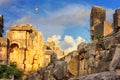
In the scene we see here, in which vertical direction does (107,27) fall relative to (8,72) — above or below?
above

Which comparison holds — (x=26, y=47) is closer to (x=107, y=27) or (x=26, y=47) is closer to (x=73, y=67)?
(x=107, y=27)

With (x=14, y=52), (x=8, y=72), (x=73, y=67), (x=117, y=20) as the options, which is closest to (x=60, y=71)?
(x=73, y=67)

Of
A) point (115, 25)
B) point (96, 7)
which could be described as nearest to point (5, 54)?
point (96, 7)

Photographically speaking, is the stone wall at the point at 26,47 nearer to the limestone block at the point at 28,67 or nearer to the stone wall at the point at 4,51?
the limestone block at the point at 28,67

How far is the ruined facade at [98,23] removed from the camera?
61.8 feet

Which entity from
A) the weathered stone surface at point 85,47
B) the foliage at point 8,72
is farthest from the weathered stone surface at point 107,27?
the foliage at point 8,72

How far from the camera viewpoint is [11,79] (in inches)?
2224

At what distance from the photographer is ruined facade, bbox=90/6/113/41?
18.8 m

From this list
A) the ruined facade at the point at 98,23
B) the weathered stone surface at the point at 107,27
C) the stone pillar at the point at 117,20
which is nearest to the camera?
the stone pillar at the point at 117,20

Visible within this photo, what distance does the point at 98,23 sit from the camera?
64.0 ft

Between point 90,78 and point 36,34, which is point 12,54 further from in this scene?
point 90,78

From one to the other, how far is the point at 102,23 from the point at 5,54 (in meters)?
47.2

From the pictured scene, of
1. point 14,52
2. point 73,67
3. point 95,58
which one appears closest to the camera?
point 95,58

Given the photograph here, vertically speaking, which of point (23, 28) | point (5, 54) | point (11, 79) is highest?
point (23, 28)
